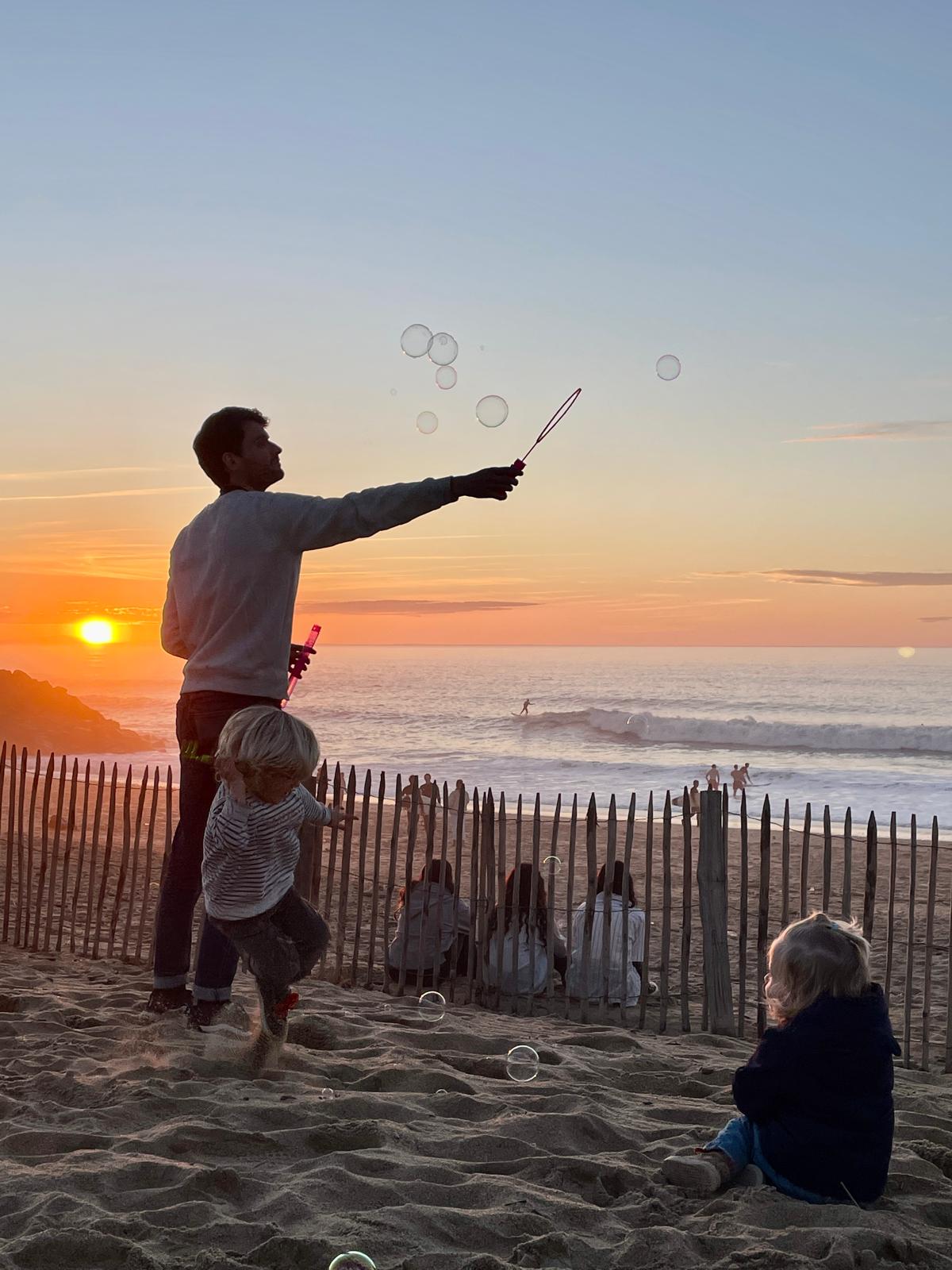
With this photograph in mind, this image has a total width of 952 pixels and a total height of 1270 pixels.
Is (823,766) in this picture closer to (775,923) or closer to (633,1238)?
(775,923)

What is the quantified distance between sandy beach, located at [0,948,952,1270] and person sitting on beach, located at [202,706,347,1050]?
1.06 ft

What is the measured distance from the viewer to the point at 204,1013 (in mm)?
4230

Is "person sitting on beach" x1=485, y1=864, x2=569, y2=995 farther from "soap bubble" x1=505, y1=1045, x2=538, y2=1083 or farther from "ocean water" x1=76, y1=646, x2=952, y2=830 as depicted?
"ocean water" x1=76, y1=646, x2=952, y2=830

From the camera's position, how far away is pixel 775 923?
26.1ft

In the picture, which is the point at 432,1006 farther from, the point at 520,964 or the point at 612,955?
the point at 612,955

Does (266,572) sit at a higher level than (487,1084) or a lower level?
higher

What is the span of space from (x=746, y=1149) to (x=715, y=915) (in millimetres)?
2390

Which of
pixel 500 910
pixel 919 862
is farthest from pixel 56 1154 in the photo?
pixel 919 862

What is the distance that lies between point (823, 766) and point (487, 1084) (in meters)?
26.4

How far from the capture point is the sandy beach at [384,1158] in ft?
8.66

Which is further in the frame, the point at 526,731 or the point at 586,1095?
the point at 526,731

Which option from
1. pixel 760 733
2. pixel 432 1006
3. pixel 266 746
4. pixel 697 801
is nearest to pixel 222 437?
pixel 266 746

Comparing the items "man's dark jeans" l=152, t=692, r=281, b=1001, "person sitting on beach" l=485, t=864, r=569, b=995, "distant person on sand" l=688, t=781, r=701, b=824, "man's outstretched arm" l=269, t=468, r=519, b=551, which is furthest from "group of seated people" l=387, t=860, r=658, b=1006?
"man's outstretched arm" l=269, t=468, r=519, b=551

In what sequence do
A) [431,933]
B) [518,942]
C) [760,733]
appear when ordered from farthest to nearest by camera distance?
[760,733] → [431,933] → [518,942]
